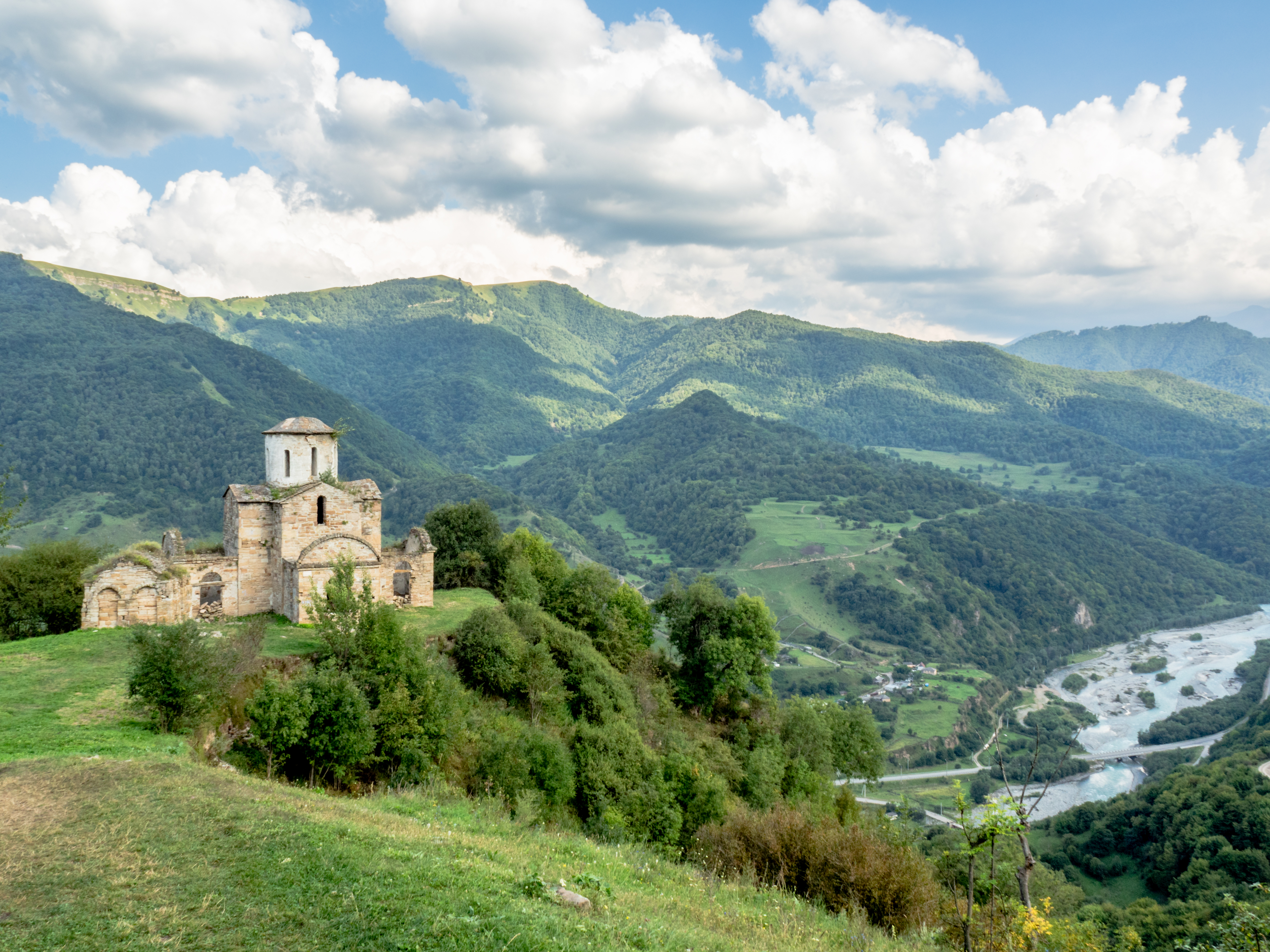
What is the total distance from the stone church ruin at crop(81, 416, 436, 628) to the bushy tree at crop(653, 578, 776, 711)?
15.0m

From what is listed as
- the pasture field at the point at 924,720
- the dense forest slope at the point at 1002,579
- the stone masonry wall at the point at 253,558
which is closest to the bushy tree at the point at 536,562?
the stone masonry wall at the point at 253,558

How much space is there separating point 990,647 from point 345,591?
5690 inches

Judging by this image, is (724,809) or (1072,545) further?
(1072,545)

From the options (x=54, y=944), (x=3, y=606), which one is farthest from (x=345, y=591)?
(x=3, y=606)

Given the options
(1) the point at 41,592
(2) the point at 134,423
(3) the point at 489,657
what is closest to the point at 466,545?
(3) the point at 489,657

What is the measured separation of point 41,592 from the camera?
27578 millimetres

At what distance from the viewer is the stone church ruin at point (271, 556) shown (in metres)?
26.2

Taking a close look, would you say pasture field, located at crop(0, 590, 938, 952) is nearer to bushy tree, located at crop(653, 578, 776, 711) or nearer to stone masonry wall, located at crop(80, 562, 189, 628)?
stone masonry wall, located at crop(80, 562, 189, 628)

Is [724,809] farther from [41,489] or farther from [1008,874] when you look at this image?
[41,489]

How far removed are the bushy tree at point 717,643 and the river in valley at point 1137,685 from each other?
60954 mm

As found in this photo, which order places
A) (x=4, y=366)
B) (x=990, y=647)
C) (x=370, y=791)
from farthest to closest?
(x=4, y=366), (x=990, y=647), (x=370, y=791)

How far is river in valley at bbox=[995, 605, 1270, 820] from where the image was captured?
87312mm

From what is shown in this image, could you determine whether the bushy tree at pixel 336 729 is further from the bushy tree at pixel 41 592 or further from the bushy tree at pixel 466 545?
the bushy tree at pixel 466 545

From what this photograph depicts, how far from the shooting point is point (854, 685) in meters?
112
